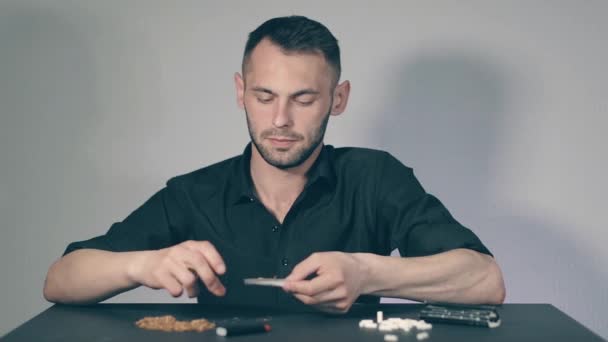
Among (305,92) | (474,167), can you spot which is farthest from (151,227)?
(474,167)

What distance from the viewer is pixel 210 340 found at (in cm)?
127

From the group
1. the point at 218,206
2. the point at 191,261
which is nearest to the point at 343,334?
the point at 191,261

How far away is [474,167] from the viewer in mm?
2627

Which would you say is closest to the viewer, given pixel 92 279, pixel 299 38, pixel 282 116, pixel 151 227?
pixel 92 279

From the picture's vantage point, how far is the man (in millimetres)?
1699

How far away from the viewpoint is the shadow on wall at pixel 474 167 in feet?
8.61

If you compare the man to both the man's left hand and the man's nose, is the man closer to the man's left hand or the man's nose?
the man's nose

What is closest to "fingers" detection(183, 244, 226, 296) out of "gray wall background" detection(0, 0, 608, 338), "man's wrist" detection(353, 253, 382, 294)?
"man's wrist" detection(353, 253, 382, 294)

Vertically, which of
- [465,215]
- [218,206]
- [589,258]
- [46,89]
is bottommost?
[589,258]

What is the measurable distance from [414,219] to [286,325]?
0.65m

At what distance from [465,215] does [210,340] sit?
1540 millimetres

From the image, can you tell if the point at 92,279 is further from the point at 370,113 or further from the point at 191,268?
the point at 370,113

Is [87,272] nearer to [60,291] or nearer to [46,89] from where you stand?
[60,291]

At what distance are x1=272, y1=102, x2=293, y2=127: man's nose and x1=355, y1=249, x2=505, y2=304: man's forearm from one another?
408mm
